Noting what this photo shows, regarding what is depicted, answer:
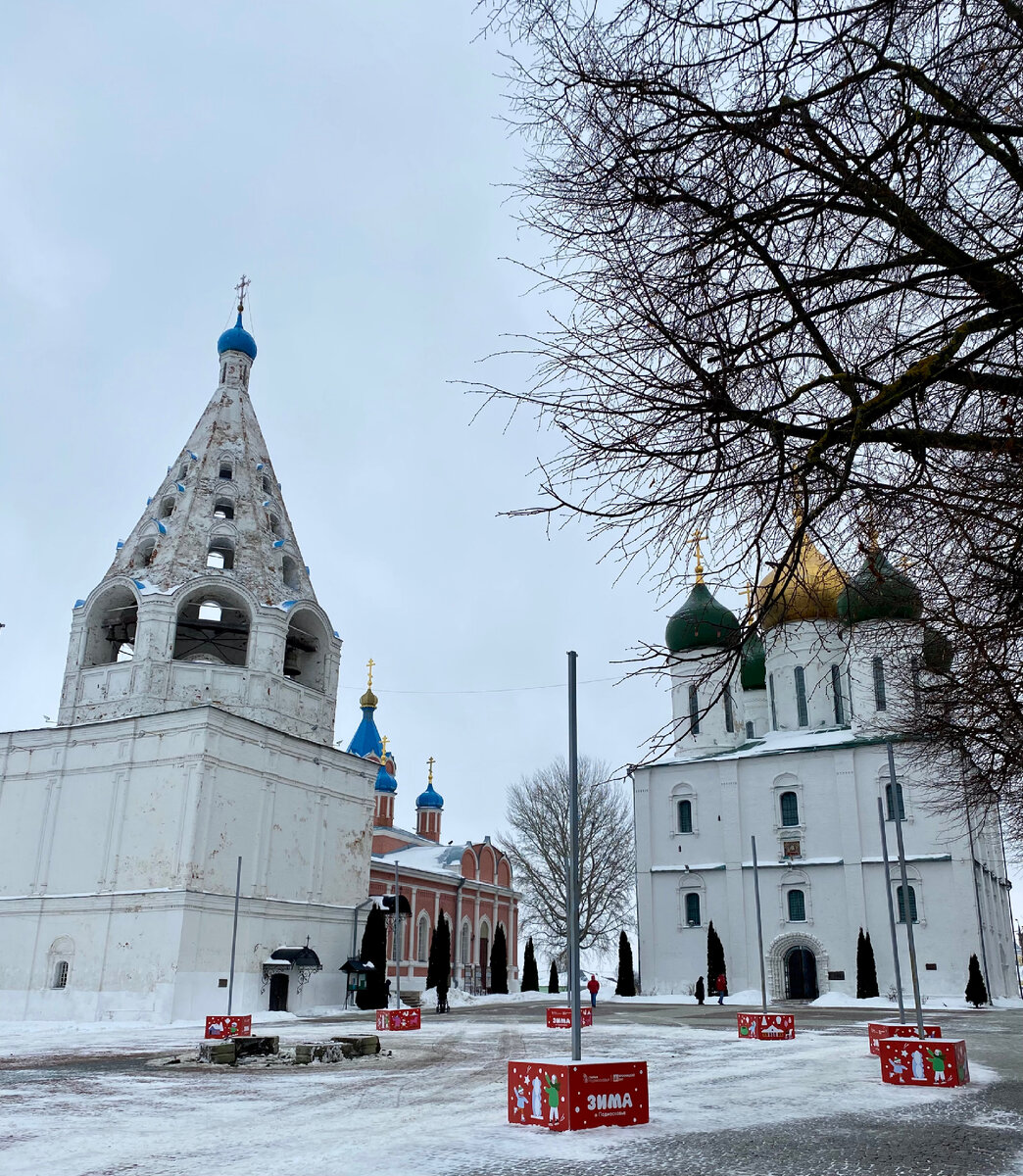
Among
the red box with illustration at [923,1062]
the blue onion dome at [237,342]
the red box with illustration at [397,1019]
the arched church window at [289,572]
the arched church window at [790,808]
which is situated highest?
the blue onion dome at [237,342]

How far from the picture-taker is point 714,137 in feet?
17.2

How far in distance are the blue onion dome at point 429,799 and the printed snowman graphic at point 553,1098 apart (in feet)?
171

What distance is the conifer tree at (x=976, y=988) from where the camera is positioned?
33594mm

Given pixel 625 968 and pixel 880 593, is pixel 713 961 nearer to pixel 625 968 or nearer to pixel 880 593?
pixel 625 968

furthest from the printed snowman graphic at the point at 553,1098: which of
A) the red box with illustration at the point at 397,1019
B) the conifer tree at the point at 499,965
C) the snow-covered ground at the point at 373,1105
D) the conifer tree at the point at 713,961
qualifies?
the conifer tree at the point at 499,965

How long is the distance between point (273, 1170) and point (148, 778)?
926 inches

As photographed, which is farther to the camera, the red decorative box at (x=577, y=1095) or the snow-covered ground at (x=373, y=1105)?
the red decorative box at (x=577, y=1095)

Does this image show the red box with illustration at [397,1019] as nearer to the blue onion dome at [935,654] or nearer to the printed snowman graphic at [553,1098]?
the printed snowman graphic at [553,1098]

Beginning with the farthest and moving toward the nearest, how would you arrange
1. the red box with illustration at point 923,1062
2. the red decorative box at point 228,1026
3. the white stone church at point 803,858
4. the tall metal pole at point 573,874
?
the white stone church at point 803,858
the red decorative box at point 228,1026
the red box with illustration at point 923,1062
the tall metal pole at point 573,874

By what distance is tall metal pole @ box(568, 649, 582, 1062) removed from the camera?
865cm

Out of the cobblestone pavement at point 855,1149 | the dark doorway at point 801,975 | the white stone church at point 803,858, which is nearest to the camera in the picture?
the cobblestone pavement at point 855,1149

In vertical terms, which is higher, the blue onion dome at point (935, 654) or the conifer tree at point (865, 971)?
the blue onion dome at point (935, 654)

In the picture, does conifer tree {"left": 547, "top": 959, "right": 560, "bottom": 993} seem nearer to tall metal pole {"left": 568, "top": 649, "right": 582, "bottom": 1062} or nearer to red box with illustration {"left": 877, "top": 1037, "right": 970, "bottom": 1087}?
red box with illustration {"left": 877, "top": 1037, "right": 970, "bottom": 1087}

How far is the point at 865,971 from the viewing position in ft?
115
